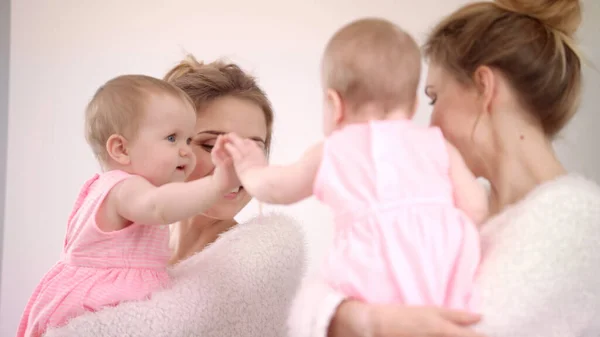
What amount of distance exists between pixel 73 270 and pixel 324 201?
42cm

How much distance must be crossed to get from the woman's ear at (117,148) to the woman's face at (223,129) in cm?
23

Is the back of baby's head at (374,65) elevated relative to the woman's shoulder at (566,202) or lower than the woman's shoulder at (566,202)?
elevated

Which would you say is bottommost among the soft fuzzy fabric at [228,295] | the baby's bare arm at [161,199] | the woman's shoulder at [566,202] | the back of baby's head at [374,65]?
the soft fuzzy fabric at [228,295]

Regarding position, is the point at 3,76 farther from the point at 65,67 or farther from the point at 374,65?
the point at 374,65

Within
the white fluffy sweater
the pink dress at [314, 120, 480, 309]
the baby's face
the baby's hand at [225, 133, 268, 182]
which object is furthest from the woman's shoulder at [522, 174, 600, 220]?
the baby's face

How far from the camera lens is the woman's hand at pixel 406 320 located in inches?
23.7

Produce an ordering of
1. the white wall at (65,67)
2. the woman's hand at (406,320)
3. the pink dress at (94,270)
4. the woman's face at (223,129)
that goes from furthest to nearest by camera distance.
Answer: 1. the white wall at (65,67)
2. the woman's face at (223,129)
3. the pink dress at (94,270)
4. the woman's hand at (406,320)

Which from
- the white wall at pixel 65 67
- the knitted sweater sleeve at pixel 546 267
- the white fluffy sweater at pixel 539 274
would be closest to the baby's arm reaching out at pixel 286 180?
the white fluffy sweater at pixel 539 274

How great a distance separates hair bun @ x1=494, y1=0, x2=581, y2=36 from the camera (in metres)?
0.78

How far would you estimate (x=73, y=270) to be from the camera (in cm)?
85

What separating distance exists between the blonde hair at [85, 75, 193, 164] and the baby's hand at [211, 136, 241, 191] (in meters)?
0.17

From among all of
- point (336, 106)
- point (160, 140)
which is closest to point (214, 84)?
point (160, 140)

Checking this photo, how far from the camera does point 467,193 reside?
64cm

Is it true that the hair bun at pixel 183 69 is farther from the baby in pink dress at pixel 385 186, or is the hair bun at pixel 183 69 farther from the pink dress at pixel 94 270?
the baby in pink dress at pixel 385 186
